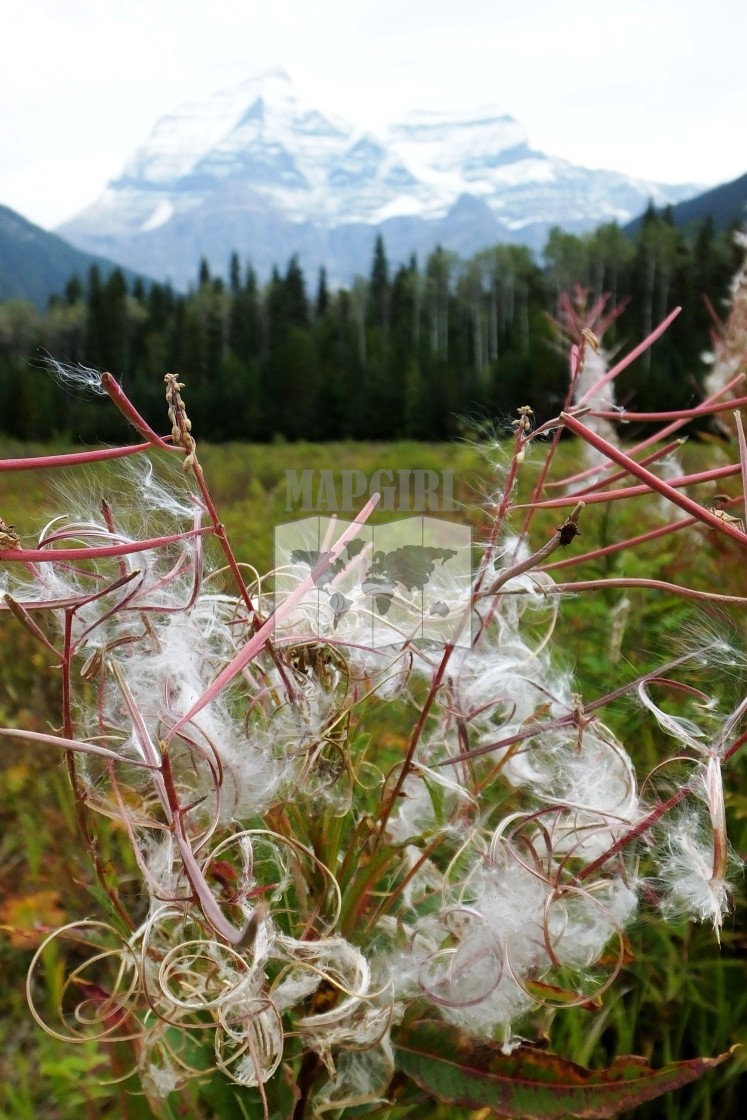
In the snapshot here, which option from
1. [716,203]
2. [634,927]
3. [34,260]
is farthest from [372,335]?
[34,260]

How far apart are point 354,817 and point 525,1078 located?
12.1 inches

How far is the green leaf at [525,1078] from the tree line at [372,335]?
22546 millimetres

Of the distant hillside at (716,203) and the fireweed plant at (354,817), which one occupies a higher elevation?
the distant hillside at (716,203)

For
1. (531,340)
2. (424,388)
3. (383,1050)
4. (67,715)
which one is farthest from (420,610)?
(531,340)

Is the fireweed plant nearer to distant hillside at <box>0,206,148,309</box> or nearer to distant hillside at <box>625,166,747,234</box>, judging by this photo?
distant hillside at <box>625,166,747,234</box>

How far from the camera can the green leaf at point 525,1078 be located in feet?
2.53

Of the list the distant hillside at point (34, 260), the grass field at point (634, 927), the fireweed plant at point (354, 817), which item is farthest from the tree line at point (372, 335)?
the distant hillside at point (34, 260)

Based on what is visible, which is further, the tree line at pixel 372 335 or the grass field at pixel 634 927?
the tree line at pixel 372 335

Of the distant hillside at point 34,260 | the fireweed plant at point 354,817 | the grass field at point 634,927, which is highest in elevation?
the distant hillside at point 34,260

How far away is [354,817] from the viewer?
0.87m

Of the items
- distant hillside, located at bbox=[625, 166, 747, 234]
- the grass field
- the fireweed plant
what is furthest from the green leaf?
distant hillside, located at bbox=[625, 166, 747, 234]

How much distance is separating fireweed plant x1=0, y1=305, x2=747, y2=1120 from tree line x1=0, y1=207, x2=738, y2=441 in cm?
2244

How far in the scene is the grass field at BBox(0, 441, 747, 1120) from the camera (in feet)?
3.06

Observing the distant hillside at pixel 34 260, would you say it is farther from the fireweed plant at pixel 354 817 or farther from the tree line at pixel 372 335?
the fireweed plant at pixel 354 817
